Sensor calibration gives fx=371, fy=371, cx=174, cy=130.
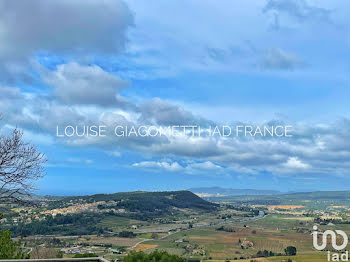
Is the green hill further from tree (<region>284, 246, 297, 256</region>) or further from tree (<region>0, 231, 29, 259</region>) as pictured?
tree (<region>0, 231, 29, 259</region>)

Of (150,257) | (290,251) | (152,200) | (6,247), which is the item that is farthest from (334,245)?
(152,200)

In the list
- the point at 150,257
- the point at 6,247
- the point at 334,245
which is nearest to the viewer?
the point at 6,247

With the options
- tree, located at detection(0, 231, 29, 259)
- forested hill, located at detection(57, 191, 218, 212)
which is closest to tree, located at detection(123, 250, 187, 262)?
tree, located at detection(0, 231, 29, 259)

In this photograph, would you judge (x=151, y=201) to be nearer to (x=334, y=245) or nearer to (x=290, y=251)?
(x=290, y=251)

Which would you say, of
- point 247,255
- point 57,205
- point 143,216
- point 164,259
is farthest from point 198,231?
point 164,259

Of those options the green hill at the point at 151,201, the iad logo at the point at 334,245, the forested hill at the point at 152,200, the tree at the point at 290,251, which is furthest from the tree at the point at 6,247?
the forested hill at the point at 152,200

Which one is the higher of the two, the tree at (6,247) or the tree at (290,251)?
the tree at (6,247)

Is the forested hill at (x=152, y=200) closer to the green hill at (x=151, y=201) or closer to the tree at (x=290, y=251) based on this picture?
the green hill at (x=151, y=201)

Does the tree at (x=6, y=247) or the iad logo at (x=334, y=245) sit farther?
the iad logo at (x=334, y=245)

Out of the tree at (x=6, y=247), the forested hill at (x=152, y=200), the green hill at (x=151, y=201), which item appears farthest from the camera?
the forested hill at (x=152, y=200)
